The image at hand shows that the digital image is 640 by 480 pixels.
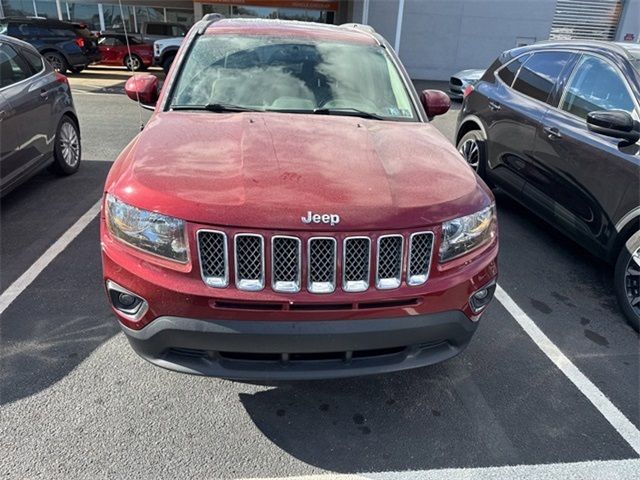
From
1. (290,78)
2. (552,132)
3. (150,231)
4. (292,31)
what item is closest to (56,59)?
(292,31)

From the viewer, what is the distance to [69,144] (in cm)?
593

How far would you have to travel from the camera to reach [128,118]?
371 inches

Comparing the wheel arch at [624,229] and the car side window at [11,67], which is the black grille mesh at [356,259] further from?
the car side window at [11,67]

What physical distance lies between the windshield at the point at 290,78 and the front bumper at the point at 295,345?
1613 mm

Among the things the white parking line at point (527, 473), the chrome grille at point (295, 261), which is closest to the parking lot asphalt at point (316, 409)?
the white parking line at point (527, 473)

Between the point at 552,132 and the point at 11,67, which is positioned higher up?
the point at 11,67

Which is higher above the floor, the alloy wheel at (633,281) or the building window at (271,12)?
the building window at (271,12)

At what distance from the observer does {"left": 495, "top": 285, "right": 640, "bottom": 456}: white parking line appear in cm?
255

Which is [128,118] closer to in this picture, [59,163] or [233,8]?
[59,163]

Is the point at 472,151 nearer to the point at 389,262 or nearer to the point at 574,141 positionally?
the point at 574,141

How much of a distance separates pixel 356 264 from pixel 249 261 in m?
0.45

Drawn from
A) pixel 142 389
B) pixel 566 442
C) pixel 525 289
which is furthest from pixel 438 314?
pixel 525 289

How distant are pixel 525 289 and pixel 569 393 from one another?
127 cm

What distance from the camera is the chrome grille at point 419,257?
6.92 feet
